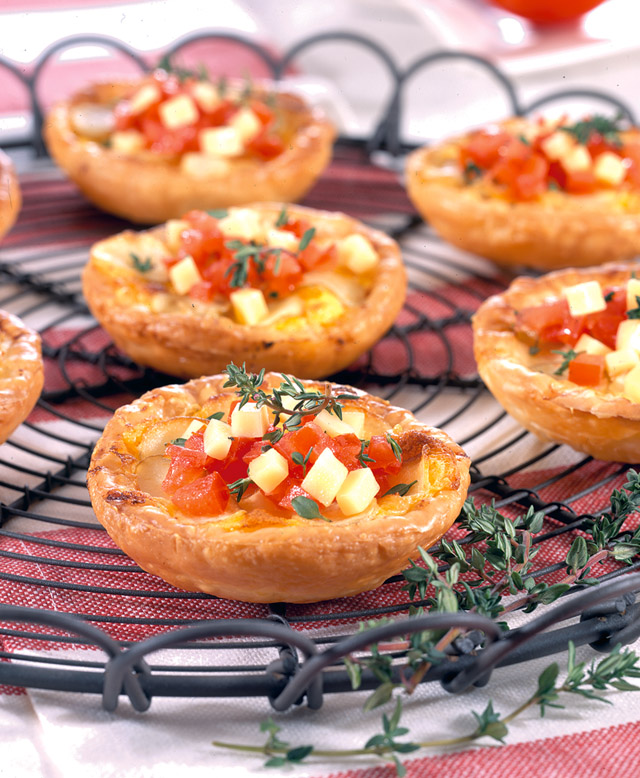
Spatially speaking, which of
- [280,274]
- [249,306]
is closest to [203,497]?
[249,306]

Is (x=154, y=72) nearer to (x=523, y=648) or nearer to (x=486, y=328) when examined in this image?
(x=486, y=328)

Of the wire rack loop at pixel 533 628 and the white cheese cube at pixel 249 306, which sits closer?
the wire rack loop at pixel 533 628

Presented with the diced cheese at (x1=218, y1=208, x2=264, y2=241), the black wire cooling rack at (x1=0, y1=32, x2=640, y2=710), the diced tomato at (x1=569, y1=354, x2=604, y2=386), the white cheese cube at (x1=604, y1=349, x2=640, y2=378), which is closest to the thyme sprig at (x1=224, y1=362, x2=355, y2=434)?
the black wire cooling rack at (x1=0, y1=32, x2=640, y2=710)

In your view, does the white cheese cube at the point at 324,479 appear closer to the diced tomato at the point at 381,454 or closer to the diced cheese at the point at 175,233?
the diced tomato at the point at 381,454

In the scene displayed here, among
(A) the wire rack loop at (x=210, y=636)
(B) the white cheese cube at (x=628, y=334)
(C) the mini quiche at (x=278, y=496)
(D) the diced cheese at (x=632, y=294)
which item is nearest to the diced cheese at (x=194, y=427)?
(C) the mini quiche at (x=278, y=496)

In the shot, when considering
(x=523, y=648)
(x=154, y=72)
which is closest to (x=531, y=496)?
(x=523, y=648)

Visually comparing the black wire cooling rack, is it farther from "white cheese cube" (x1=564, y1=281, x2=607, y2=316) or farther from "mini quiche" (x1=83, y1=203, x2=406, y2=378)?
"white cheese cube" (x1=564, y1=281, x2=607, y2=316)
